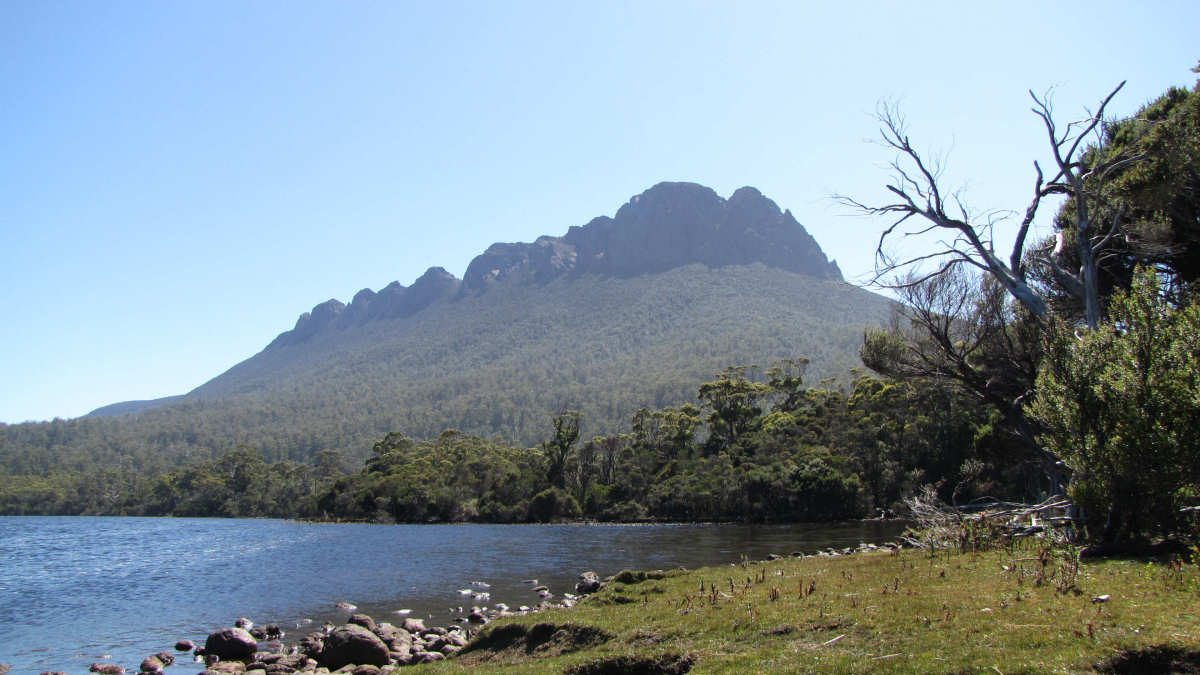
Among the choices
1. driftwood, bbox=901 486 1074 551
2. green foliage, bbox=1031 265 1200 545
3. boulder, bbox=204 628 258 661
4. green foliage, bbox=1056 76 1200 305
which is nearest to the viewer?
green foliage, bbox=1031 265 1200 545

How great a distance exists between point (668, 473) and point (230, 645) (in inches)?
3185

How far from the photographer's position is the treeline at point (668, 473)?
72.3 m

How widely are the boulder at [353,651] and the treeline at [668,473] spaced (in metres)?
42.9

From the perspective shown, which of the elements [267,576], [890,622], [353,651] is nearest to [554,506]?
[267,576]

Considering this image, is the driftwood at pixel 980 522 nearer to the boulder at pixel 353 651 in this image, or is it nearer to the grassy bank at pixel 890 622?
the grassy bank at pixel 890 622

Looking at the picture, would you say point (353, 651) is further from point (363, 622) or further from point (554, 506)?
point (554, 506)

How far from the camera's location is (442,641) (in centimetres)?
2242

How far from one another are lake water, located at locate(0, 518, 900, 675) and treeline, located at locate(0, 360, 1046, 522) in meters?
11.8

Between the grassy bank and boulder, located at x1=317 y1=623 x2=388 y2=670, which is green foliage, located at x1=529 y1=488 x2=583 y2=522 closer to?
boulder, located at x1=317 y1=623 x2=388 y2=670

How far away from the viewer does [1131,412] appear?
15648 mm

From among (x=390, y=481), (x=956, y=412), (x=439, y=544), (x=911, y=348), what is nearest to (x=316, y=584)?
(x=439, y=544)

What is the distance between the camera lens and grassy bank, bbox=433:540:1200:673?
1047cm

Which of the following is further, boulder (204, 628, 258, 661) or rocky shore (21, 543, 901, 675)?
boulder (204, 628, 258, 661)

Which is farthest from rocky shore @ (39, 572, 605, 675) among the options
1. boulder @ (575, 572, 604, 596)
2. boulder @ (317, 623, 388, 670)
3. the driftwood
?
the driftwood
